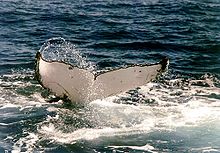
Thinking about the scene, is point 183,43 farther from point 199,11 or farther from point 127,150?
point 127,150

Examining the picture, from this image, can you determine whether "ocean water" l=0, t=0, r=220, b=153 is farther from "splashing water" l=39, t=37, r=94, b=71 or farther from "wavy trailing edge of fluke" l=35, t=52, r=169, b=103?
"wavy trailing edge of fluke" l=35, t=52, r=169, b=103

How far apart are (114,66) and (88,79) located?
196 inches

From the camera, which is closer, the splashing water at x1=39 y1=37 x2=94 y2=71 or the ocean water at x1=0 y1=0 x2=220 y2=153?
the ocean water at x1=0 y1=0 x2=220 y2=153

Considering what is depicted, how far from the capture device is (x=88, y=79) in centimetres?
1323

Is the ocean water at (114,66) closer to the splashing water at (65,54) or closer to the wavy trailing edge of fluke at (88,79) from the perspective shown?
the splashing water at (65,54)

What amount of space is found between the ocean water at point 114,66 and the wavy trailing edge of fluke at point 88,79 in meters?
0.44

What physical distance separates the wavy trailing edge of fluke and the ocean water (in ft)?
1.45

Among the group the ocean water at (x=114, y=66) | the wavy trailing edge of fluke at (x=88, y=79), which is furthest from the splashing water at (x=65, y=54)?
the wavy trailing edge of fluke at (x=88, y=79)

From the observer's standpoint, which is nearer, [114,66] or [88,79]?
[88,79]

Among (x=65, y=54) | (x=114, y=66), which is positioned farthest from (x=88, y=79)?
(x=65, y=54)

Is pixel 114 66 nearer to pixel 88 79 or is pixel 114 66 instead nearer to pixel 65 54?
pixel 65 54

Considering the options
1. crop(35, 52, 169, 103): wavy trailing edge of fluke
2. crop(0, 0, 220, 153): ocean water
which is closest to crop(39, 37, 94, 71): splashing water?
crop(0, 0, 220, 153): ocean water

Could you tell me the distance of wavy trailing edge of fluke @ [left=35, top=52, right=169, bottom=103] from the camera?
12.8 metres

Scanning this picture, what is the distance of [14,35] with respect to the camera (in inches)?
917
